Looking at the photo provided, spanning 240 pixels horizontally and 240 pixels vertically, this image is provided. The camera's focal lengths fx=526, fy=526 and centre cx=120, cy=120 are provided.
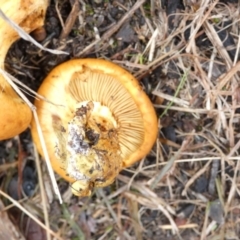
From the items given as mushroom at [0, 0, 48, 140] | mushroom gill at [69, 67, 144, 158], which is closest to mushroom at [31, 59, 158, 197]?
mushroom gill at [69, 67, 144, 158]

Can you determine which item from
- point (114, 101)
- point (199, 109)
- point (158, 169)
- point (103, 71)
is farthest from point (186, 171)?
point (103, 71)

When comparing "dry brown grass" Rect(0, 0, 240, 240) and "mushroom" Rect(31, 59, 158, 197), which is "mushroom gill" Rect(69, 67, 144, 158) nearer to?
"mushroom" Rect(31, 59, 158, 197)

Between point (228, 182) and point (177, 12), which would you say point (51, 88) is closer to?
point (177, 12)

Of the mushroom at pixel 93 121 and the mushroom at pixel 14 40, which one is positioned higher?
the mushroom at pixel 14 40

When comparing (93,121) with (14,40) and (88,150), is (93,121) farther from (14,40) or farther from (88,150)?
(14,40)

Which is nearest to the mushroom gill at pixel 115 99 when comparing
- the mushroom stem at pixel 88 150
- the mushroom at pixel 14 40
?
the mushroom stem at pixel 88 150

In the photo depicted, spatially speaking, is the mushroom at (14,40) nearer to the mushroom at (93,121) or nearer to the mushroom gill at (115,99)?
the mushroom at (93,121)
